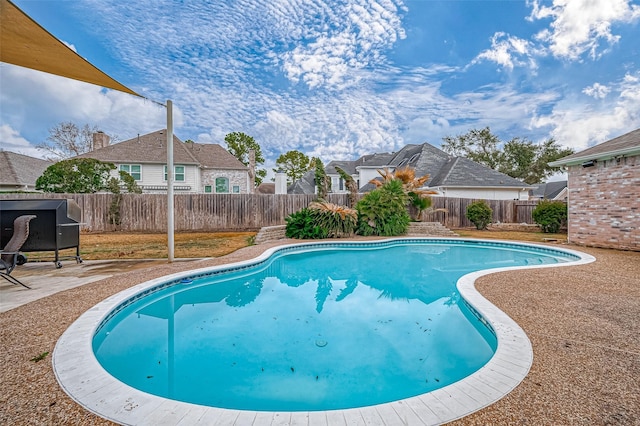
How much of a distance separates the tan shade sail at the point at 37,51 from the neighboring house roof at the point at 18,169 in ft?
69.6

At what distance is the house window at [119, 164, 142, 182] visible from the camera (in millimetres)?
18703

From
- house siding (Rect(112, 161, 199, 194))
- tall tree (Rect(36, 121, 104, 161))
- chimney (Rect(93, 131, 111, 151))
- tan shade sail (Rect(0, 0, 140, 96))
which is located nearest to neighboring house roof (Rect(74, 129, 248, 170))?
house siding (Rect(112, 161, 199, 194))

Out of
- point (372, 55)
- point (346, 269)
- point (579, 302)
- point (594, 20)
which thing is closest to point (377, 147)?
point (372, 55)

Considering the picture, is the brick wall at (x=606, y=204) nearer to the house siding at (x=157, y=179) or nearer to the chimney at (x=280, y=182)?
the chimney at (x=280, y=182)

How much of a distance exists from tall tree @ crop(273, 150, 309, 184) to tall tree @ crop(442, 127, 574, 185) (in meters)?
18.7

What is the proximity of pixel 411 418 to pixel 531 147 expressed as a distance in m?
36.4

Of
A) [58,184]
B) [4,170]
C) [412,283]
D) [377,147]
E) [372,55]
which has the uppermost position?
[372,55]

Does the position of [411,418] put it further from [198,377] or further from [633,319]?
Result: [633,319]

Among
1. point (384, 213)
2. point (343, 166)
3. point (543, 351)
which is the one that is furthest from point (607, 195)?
point (343, 166)

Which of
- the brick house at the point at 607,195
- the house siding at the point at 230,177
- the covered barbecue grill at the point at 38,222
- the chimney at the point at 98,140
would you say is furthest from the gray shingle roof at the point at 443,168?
the chimney at the point at 98,140

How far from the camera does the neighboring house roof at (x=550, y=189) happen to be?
28281 mm

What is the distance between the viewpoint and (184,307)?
16.3 feet

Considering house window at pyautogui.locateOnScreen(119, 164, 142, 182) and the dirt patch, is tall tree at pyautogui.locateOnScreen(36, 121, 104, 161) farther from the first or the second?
the dirt patch

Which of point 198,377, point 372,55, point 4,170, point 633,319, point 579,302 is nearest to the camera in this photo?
point 198,377
